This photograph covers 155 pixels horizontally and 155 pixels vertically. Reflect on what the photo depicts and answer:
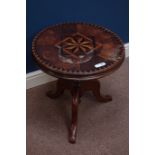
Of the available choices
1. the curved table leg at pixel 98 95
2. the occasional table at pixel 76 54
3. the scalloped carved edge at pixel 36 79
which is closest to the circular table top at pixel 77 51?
the occasional table at pixel 76 54

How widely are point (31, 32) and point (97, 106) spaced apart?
69cm

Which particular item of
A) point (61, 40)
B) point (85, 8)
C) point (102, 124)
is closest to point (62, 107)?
point (102, 124)

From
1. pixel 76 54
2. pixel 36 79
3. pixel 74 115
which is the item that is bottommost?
pixel 74 115

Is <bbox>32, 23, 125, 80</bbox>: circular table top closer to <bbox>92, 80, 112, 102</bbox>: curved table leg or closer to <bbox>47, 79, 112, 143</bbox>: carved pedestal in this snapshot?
<bbox>47, 79, 112, 143</bbox>: carved pedestal

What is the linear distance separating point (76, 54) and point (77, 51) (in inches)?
1.1

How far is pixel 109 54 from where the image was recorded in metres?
1.71

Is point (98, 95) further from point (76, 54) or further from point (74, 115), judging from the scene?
point (76, 54)

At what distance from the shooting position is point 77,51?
1.71 metres

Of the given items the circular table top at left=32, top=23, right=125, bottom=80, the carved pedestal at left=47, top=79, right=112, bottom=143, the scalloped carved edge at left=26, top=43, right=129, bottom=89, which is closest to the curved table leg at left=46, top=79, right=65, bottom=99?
the carved pedestal at left=47, top=79, right=112, bottom=143

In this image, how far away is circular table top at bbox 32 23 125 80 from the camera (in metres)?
1.60

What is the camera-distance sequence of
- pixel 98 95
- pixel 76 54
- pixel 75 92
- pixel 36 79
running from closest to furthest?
pixel 76 54
pixel 75 92
pixel 98 95
pixel 36 79

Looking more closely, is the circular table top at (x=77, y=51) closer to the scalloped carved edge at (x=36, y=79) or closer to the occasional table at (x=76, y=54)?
the occasional table at (x=76, y=54)

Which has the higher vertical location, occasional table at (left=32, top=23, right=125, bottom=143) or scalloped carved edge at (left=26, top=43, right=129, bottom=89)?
occasional table at (left=32, top=23, right=125, bottom=143)

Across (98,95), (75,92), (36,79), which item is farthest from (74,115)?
(36,79)
